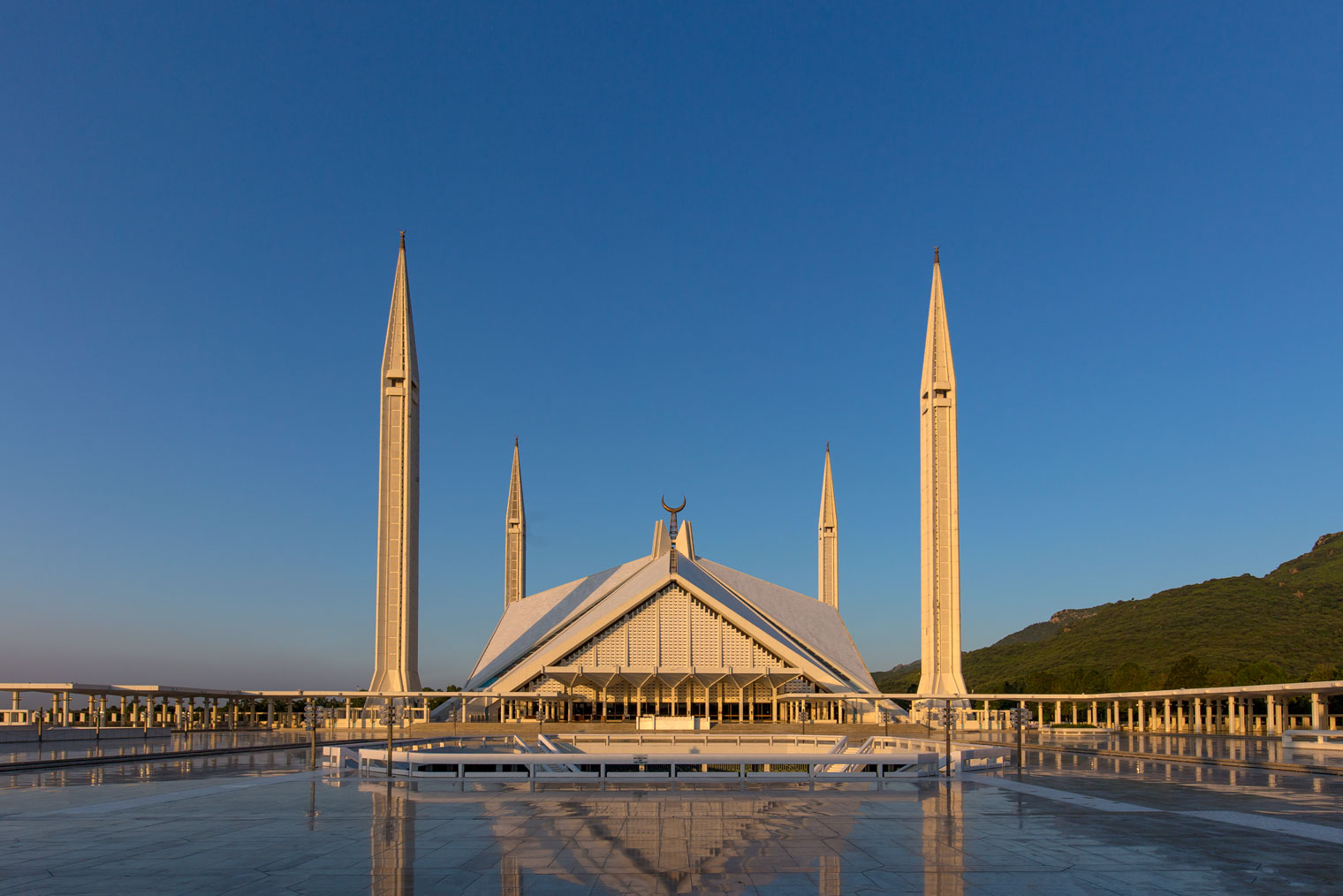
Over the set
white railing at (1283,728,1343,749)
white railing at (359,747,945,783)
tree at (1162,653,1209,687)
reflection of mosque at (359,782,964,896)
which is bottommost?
tree at (1162,653,1209,687)

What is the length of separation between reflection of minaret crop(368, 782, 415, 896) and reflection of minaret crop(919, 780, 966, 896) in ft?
11.0

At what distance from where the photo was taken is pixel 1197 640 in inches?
3027

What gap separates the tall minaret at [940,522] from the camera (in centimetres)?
3697

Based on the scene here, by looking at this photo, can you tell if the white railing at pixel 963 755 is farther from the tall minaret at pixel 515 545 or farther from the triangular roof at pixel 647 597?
the tall minaret at pixel 515 545

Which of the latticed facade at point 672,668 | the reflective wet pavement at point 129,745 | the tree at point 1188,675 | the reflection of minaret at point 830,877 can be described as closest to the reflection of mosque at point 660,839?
the reflection of minaret at point 830,877

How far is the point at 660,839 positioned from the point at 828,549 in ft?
167

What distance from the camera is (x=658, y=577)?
133 feet

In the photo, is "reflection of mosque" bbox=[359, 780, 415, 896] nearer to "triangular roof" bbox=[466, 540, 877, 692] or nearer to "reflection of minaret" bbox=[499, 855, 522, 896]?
"reflection of minaret" bbox=[499, 855, 522, 896]

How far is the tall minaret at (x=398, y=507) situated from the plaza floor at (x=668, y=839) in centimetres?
2324

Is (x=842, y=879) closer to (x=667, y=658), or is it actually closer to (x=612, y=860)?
(x=612, y=860)

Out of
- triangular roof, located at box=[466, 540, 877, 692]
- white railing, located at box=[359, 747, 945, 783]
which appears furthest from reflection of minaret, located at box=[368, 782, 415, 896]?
triangular roof, located at box=[466, 540, 877, 692]

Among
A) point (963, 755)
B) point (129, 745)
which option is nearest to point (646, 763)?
point (963, 755)

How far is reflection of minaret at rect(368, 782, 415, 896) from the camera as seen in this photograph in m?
6.43

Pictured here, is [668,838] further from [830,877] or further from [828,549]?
[828,549]
